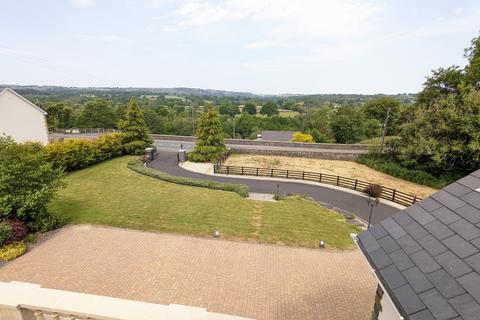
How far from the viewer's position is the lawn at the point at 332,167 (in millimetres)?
24469

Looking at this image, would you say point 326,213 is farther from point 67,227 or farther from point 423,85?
point 423,85

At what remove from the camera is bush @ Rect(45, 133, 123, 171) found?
21906 millimetres

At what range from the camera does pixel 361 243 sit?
6168 millimetres

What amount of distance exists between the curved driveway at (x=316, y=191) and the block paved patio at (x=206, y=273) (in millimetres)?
6575

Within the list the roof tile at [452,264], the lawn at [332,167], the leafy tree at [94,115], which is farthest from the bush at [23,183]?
the leafy tree at [94,115]

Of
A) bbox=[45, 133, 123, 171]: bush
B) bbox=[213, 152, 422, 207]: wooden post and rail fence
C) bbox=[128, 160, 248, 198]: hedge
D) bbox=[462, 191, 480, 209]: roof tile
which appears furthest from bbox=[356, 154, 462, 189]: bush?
bbox=[45, 133, 123, 171]: bush

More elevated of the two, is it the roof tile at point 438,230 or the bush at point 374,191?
the roof tile at point 438,230

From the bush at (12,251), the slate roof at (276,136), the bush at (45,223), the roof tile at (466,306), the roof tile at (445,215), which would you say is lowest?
the bush at (12,251)

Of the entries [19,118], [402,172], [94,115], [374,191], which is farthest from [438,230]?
[94,115]

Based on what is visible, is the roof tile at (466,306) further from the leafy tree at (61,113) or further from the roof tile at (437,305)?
the leafy tree at (61,113)

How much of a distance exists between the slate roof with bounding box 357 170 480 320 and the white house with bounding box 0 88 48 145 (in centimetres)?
3025

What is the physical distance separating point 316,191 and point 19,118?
30.1 m

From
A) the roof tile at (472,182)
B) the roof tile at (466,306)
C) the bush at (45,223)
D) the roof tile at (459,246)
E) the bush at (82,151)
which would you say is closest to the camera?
the roof tile at (466,306)

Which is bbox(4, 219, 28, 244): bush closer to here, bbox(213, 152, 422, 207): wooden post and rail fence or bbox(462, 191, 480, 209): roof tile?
bbox(213, 152, 422, 207): wooden post and rail fence
